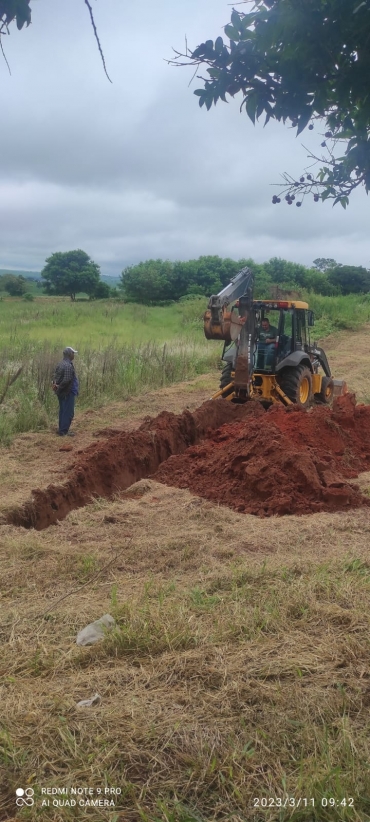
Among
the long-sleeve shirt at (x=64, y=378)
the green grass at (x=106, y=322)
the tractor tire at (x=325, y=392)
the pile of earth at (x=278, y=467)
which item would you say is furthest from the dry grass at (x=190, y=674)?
the green grass at (x=106, y=322)

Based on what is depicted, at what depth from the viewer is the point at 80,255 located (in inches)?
2119

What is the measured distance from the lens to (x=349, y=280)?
166ft

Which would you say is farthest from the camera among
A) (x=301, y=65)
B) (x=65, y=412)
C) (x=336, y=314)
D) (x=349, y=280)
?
(x=349, y=280)

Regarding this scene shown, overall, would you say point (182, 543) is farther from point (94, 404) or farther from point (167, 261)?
point (167, 261)

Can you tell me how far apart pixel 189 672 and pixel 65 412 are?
7858mm

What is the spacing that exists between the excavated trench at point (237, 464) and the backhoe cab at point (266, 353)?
886mm

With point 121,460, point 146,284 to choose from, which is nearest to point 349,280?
point 146,284

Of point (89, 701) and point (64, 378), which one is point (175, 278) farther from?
point (89, 701)

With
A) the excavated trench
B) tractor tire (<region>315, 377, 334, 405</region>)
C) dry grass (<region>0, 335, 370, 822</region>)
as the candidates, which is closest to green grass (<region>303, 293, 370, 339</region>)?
tractor tire (<region>315, 377, 334, 405</region>)

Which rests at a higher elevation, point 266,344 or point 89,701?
point 266,344

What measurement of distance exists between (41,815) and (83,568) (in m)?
2.38

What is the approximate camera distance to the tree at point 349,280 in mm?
49688

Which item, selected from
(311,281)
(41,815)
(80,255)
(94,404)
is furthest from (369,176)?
(80,255)

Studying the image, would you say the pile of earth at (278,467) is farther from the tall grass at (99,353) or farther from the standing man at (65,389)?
the tall grass at (99,353)
